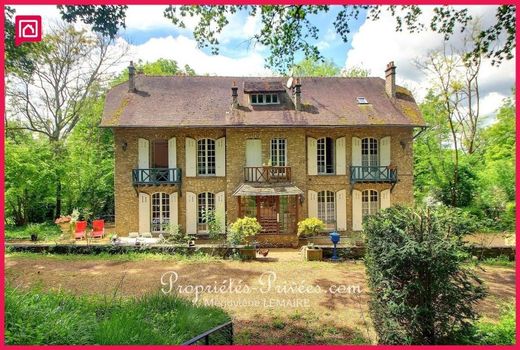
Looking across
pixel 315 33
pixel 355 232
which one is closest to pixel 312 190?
pixel 355 232

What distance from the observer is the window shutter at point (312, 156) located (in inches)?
588

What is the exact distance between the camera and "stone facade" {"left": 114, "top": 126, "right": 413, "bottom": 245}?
14586 mm

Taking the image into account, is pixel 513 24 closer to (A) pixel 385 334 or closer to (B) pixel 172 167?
(A) pixel 385 334

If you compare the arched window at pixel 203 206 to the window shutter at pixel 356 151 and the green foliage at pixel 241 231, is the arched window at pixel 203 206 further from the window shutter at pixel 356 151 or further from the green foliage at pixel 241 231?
the window shutter at pixel 356 151

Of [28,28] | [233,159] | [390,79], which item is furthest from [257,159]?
[28,28]

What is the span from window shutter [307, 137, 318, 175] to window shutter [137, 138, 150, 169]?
7401 mm

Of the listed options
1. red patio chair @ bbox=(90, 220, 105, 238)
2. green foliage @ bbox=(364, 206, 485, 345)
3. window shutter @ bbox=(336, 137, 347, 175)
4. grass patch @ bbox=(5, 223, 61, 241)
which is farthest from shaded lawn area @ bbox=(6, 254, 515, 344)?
window shutter @ bbox=(336, 137, 347, 175)

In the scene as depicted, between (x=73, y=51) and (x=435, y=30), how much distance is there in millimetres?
18567

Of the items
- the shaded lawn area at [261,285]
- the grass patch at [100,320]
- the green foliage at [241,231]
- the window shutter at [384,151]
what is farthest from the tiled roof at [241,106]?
the grass patch at [100,320]

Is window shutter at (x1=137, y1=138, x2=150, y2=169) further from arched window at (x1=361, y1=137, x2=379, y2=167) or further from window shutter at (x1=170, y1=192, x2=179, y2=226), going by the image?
arched window at (x1=361, y1=137, x2=379, y2=167)

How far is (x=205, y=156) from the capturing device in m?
14.9

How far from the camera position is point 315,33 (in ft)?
21.4

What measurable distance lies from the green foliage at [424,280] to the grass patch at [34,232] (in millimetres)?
14241

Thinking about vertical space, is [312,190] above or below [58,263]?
above
